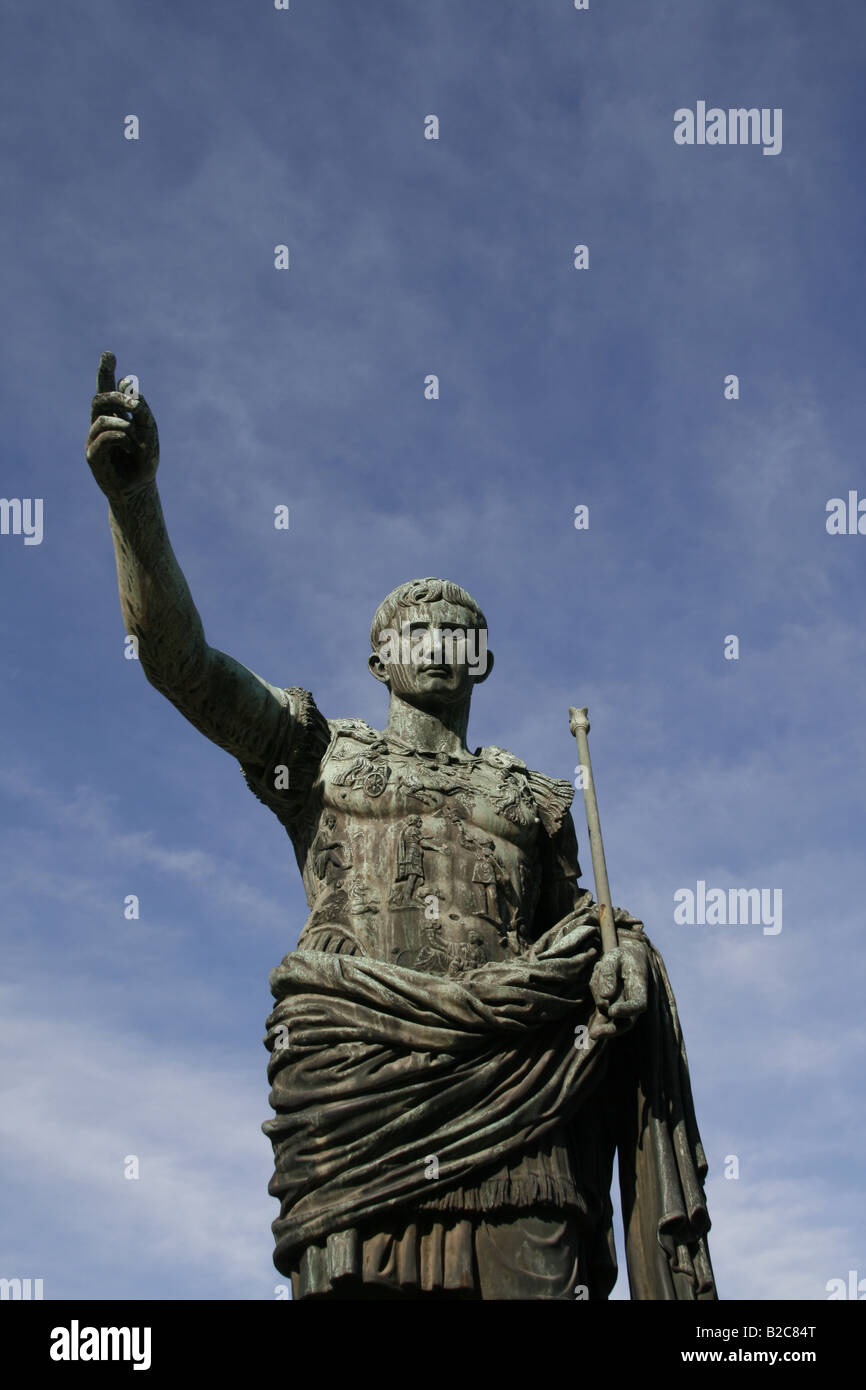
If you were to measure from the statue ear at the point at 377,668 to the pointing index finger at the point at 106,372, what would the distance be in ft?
9.78

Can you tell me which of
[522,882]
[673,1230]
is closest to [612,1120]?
[673,1230]

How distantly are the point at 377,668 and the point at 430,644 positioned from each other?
0.55 m

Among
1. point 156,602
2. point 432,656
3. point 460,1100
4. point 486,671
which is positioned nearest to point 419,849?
point 432,656

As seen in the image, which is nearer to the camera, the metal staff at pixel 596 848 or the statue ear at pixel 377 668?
the metal staff at pixel 596 848

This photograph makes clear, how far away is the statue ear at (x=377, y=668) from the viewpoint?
428 inches

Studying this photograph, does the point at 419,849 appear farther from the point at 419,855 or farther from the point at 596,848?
the point at 596,848

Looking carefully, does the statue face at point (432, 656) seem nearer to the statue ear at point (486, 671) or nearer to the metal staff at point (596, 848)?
the statue ear at point (486, 671)

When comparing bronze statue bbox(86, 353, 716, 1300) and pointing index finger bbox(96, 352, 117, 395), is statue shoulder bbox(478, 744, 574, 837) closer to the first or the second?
bronze statue bbox(86, 353, 716, 1300)

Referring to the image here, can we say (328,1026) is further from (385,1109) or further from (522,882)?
(522,882)

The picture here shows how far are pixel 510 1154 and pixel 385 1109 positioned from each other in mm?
765

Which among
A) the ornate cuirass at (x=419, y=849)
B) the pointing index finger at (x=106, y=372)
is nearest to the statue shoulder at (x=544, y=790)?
the ornate cuirass at (x=419, y=849)

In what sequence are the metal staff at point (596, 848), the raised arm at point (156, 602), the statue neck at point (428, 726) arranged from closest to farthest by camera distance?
the raised arm at point (156, 602) < the metal staff at point (596, 848) < the statue neck at point (428, 726)

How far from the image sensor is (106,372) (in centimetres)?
874

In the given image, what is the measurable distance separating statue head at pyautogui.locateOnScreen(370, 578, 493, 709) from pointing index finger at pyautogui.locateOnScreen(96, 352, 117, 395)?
9.34 feet
